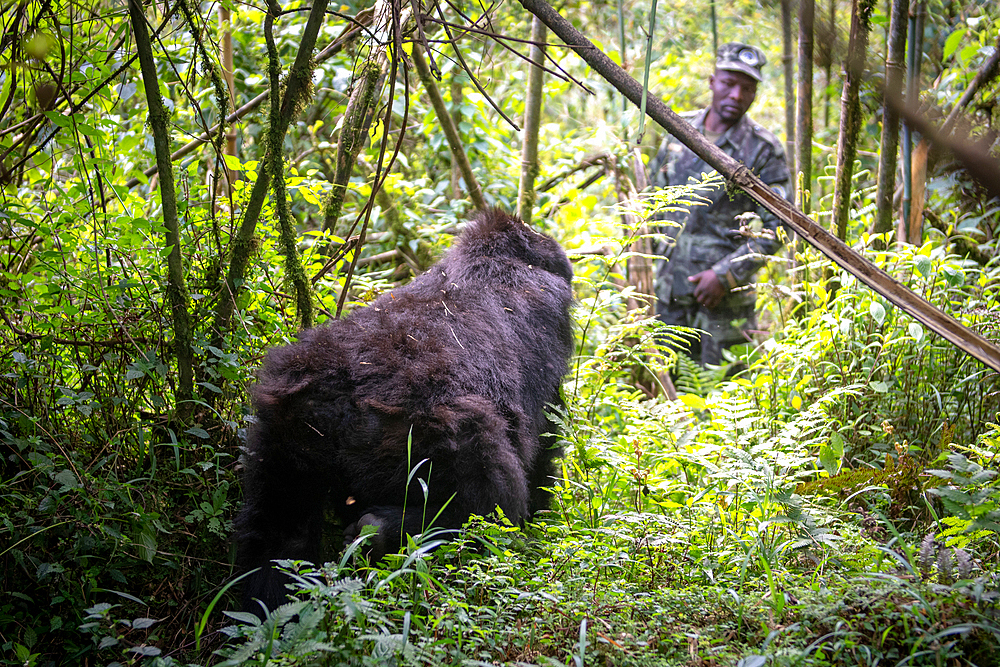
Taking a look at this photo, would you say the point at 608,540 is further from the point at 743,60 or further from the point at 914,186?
the point at 743,60

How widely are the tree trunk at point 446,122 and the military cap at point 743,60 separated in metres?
2.53

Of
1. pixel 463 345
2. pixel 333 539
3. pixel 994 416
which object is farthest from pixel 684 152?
pixel 333 539

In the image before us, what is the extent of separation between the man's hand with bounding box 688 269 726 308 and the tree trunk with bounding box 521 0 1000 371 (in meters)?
3.05

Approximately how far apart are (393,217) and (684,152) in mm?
2680

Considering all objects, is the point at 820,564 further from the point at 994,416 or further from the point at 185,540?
the point at 185,540

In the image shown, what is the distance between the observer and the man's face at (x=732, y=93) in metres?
5.57

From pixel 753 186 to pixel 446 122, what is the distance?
224 cm

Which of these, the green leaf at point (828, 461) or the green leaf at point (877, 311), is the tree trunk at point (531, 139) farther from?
the green leaf at point (828, 461)

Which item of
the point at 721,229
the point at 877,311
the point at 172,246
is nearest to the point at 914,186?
the point at 877,311

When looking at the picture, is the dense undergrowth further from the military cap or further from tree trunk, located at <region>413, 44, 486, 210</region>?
the military cap

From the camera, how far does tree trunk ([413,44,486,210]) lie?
12.4 ft

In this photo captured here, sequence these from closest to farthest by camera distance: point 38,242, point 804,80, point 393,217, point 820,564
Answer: point 820,564 < point 38,242 < point 804,80 < point 393,217

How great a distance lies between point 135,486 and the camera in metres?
2.32

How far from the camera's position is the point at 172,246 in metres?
2.37
